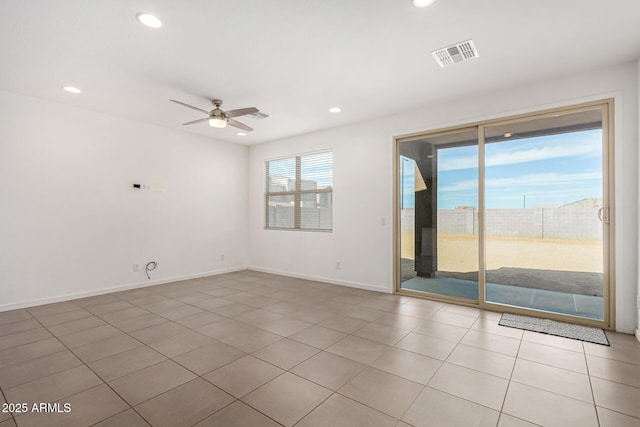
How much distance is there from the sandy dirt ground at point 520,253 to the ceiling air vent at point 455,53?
2.22 m

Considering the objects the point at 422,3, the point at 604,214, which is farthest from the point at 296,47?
the point at 604,214

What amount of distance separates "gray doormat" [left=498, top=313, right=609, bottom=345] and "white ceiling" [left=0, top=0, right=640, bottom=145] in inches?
109

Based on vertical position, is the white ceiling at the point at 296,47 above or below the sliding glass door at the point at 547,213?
above

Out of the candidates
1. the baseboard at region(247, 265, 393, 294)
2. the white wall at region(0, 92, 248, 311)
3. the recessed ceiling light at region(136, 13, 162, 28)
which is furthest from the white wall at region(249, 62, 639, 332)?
the recessed ceiling light at region(136, 13, 162, 28)

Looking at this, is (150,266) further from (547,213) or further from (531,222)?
Result: (547,213)

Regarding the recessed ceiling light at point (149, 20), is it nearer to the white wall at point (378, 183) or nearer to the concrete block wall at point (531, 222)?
the white wall at point (378, 183)

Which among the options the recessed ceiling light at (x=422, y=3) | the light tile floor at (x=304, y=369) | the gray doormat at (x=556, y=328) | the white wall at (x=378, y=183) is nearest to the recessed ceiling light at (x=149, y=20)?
the recessed ceiling light at (x=422, y=3)

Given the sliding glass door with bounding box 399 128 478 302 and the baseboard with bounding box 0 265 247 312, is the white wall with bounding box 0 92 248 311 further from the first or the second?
the sliding glass door with bounding box 399 128 478 302

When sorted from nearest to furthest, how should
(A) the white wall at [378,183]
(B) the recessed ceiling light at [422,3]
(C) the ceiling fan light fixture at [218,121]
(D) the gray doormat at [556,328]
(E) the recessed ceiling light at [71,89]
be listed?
1. (B) the recessed ceiling light at [422,3]
2. (D) the gray doormat at [556,328]
3. (A) the white wall at [378,183]
4. (E) the recessed ceiling light at [71,89]
5. (C) the ceiling fan light fixture at [218,121]

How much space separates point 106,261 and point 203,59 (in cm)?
352

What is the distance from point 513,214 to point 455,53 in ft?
6.89

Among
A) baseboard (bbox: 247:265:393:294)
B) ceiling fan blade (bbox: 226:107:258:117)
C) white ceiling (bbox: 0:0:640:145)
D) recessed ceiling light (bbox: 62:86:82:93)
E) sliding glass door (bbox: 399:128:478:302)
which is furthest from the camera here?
baseboard (bbox: 247:265:393:294)

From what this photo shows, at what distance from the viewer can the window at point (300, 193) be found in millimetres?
5527

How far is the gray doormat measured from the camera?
294 cm
